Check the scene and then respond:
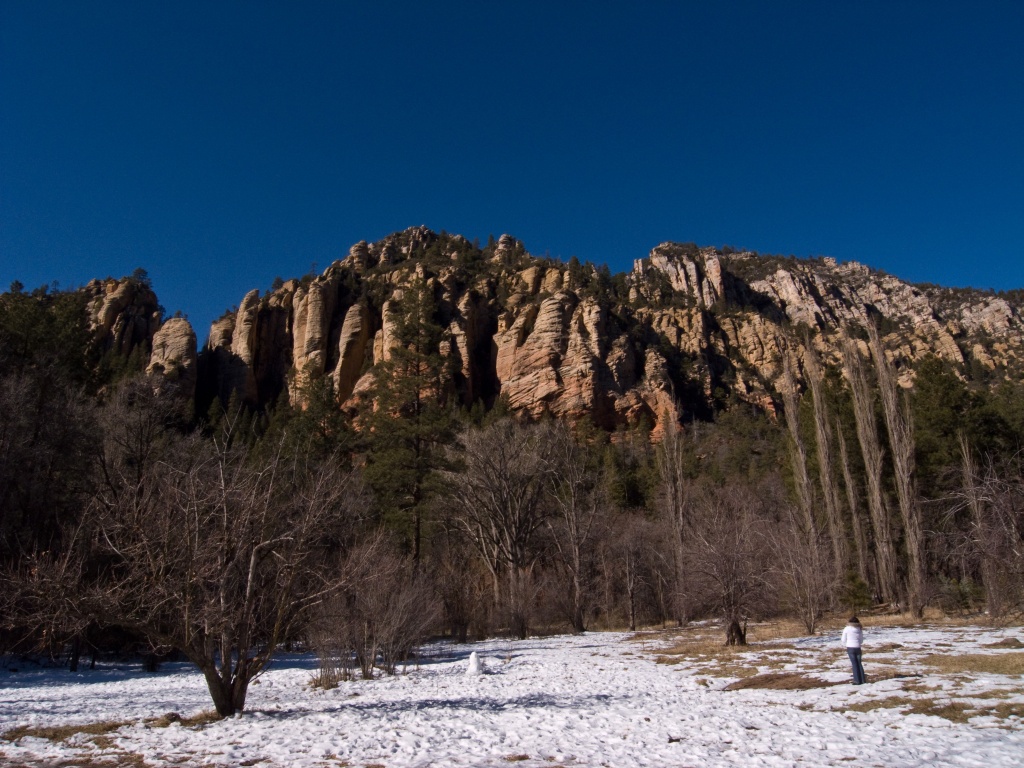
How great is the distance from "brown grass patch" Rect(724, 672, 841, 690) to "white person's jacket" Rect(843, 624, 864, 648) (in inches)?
32.0

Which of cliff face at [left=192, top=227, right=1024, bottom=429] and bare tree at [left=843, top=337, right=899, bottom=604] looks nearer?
bare tree at [left=843, top=337, right=899, bottom=604]

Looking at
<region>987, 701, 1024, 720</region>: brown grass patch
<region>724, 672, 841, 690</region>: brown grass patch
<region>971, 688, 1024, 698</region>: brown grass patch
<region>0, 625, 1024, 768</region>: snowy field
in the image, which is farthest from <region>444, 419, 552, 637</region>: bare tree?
<region>987, 701, 1024, 720</region>: brown grass patch

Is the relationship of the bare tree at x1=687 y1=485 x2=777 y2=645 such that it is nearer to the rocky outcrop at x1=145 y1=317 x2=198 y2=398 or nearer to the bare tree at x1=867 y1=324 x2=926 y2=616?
the bare tree at x1=867 y1=324 x2=926 y2=616

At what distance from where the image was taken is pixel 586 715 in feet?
28.5

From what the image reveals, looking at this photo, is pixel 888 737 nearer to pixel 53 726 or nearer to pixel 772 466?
pixel 53 726

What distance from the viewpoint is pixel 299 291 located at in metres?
78.7

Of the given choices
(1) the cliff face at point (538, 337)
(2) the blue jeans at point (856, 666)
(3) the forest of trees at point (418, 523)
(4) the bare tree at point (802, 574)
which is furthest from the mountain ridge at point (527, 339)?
(2) the blue jeans at point (856, 666)

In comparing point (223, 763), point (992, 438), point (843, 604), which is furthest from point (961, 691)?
point (992, 438)

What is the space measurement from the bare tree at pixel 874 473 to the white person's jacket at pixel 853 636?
22.1 m

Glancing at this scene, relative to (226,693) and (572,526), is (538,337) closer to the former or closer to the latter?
(572,526)

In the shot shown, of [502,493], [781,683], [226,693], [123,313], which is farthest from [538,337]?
[226,693]

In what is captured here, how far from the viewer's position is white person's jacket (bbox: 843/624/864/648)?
9.43 metres

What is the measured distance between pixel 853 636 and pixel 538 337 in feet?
204

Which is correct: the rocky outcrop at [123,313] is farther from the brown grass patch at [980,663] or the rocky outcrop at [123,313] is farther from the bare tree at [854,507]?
the brown grass patch at [980,663]
